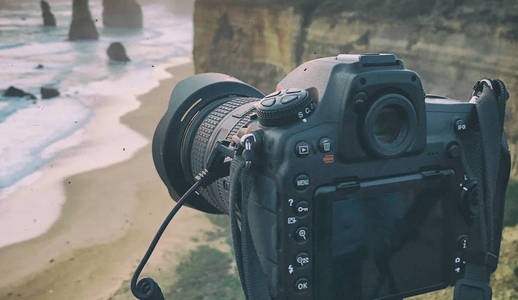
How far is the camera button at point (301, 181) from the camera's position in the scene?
1636 mm

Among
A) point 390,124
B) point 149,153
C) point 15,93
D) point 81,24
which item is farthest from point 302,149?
point 81,24

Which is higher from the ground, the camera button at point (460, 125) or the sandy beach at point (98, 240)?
the camera button at point (460, 125)

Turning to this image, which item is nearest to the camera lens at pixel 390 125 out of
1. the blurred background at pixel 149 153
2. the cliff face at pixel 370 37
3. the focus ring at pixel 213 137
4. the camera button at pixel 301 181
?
the camera button at pixel 301 181

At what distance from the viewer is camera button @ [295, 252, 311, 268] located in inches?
66.6

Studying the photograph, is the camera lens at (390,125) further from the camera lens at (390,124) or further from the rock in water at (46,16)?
the rock in water at (46,16)

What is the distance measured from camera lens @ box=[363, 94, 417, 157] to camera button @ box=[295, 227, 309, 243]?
328 mm

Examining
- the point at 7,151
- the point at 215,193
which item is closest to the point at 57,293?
the point at 215,193

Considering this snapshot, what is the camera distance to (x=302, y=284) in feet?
5.62

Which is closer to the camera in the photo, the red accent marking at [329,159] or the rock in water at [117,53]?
the red accent marking at [329,159]

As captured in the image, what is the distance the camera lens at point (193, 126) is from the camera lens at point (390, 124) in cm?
82

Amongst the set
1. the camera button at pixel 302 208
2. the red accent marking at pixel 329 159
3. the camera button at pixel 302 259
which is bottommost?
the camera button at pixel 302 259

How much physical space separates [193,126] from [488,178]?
133 centimetres

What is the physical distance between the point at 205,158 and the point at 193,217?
184 inches

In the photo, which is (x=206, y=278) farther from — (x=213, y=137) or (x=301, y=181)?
(x=301, y=181)
